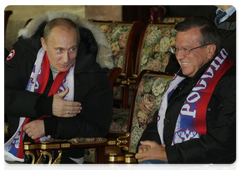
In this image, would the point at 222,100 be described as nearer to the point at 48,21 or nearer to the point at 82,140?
the point at 82,140

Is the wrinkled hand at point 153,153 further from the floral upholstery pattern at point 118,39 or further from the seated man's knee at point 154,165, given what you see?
the floral upholstery pattern at point 118,39

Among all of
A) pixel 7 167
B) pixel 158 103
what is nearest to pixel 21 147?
→ pixel 7 167

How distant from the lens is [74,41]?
2098 mm

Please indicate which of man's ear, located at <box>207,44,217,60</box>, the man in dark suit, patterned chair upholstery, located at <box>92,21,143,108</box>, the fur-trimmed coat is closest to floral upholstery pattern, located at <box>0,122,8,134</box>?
the fur-trimmed coat

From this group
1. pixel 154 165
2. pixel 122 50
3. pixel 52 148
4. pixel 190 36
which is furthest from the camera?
pixel 122 50

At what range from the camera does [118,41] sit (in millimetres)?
3211

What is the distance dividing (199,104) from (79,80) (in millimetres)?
779

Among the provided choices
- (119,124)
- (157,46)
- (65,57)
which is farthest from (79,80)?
(157,46)

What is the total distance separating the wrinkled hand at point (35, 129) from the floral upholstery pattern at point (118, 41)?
49.3 inches

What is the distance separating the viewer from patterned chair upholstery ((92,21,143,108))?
3.15 meters

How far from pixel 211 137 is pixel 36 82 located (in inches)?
42.5

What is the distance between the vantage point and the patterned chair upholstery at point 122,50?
3146 mm

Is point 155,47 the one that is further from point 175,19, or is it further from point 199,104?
point 199,104

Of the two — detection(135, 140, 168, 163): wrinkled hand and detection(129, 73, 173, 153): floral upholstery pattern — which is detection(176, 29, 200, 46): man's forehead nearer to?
detection(129, 73, 173, 153): floral upholstery pattern
